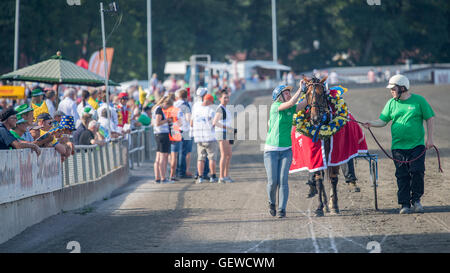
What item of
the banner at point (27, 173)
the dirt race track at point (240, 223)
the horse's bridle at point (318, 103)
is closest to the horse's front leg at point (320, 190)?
the dirt race track at point (240, 223)

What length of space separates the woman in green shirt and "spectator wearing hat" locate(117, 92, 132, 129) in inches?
347

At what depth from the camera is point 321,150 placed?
11.5 meters

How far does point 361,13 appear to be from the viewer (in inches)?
3214

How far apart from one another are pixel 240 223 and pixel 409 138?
2.86 m

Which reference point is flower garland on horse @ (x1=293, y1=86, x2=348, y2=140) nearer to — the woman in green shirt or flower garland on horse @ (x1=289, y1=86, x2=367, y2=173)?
flower garland on horse @ (x1=289, y1=86, x2=367, y2=173)

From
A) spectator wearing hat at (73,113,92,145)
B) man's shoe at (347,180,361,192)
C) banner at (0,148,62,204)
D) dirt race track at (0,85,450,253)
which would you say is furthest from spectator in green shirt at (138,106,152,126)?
banner at (0,148,62,204)

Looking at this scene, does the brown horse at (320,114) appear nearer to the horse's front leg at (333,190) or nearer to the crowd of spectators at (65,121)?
the horse's front leg at (333,190)

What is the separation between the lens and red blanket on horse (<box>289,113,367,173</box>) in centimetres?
1147

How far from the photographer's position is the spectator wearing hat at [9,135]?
34.1 feet

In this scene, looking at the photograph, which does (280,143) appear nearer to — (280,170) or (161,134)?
(280,170)

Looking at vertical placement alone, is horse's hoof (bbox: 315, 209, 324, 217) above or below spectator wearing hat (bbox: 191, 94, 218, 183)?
below
